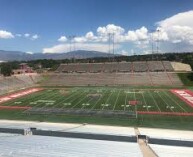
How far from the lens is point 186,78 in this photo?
6122cm

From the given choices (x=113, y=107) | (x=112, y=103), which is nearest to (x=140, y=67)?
(x=112, y=103)

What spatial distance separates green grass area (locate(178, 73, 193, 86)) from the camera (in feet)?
190

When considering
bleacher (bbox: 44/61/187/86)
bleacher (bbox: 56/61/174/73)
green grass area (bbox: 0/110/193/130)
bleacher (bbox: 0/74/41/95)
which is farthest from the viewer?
bleacher (bbox: 56/61/174/73)

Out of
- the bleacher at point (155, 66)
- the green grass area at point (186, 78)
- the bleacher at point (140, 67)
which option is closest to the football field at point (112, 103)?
the green grass area at point (186, 78)

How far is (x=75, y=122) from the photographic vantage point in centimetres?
2709

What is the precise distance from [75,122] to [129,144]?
1316 cm

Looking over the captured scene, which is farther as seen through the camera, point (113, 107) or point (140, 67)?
point (140, 67)

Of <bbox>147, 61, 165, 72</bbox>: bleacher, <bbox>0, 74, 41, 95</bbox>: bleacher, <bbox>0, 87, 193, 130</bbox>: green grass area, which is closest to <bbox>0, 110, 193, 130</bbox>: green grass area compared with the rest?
<bbox>0, 87, 193, 130</bbox>: green grass area

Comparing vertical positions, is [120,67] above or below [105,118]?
above

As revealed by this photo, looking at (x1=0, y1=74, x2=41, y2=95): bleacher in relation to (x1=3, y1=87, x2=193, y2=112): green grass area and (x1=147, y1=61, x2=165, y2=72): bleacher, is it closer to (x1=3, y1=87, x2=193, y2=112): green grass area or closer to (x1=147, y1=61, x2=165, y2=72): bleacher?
(x1=3, y1=87, x2=193, y2=112): green grass area

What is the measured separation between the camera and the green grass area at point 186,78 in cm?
5804

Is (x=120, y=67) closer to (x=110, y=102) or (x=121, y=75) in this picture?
(x=121, y=75)

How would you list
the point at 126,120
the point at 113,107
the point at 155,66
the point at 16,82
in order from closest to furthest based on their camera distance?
1. the point at 126,120
2. the point at 113,107
3. the point at 16,82
4. the point at 155,66

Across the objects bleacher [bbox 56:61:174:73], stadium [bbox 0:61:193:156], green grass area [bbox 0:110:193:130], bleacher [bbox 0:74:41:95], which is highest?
bleacher [bbox 56:61:174:73]
